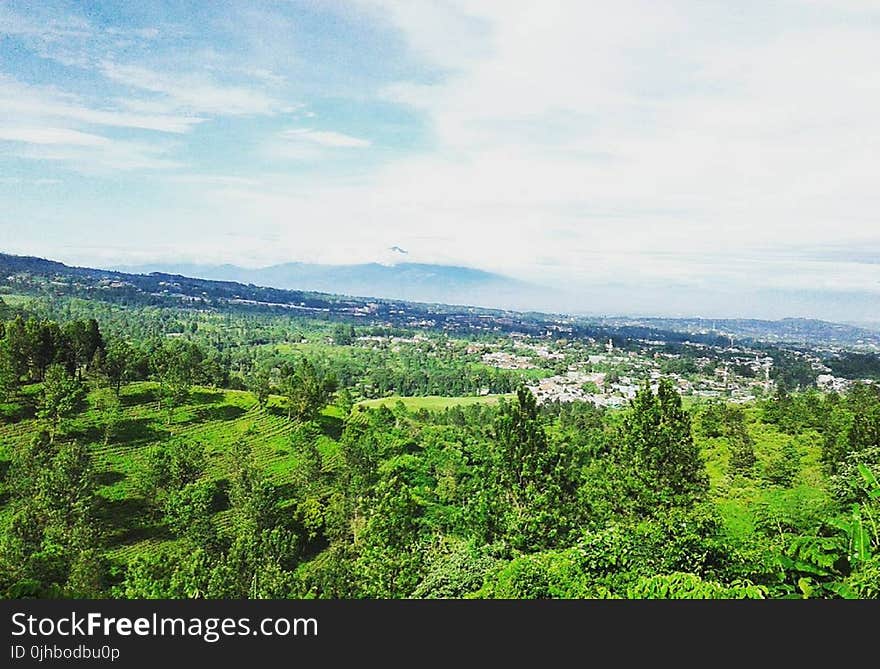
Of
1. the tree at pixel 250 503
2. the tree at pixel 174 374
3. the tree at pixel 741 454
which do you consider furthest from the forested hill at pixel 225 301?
the tree at pixel 741 454

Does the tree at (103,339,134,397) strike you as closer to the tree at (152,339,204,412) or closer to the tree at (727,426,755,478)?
the tree at (152,339,204,412)

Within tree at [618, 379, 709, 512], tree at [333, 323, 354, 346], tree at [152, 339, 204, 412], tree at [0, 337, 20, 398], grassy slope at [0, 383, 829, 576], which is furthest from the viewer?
tree at [333, 323, 354, 346]

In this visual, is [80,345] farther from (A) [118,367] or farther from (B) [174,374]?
(B) [174,374]

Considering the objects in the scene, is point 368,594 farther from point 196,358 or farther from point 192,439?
point 196,358

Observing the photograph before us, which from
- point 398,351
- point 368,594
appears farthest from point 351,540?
point 398,351

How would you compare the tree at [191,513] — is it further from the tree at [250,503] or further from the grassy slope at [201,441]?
the tree at [250,503]

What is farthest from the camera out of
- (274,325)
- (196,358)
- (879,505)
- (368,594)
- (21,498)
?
(274,325)

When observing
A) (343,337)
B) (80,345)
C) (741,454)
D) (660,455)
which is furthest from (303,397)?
(343,337)

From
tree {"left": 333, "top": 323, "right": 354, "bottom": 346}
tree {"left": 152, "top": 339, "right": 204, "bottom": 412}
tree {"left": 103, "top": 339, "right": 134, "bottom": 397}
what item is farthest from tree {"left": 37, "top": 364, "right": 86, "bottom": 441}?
tree {"left": 333, "top": 323, "right": 354, "bottom": 346}
